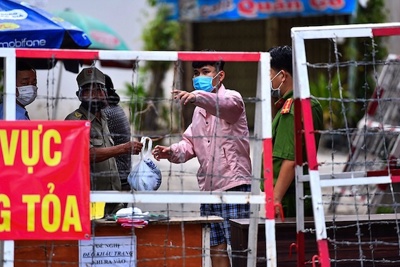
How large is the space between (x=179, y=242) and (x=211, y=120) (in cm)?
101

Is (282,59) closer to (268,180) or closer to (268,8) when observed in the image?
(268,180)

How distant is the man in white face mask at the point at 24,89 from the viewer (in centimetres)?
548

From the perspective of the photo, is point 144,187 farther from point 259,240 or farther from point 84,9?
point 84,9

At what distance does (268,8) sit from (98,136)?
447 inches

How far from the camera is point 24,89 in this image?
5.48 metres

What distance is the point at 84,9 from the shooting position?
19.1 metres

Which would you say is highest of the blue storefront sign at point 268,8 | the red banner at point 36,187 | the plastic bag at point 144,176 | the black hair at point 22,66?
the blue storefront sign at point 268,8

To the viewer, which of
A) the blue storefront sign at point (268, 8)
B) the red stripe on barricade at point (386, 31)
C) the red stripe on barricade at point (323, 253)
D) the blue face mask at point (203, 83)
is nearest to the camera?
the red stripe on barricade at point (323, 253)

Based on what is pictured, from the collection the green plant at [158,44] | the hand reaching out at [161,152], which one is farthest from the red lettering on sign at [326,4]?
the hand reaching out at [161,152]

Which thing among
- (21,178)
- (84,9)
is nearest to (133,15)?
(84,9)

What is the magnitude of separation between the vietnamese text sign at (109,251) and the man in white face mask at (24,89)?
978 mm

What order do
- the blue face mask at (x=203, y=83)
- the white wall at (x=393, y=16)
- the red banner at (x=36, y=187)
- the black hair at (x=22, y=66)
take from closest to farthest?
the red banner at (x=36, y=187) → the blue face mask at (x=203, y=83) → the black hair at (x=22, y=66) → the white wall at (x=393, y=16)

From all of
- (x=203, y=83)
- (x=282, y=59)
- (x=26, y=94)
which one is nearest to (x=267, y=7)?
(x=282, y=59)

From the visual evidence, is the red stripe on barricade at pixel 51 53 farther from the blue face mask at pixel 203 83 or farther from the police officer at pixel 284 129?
the police officer at pixel 284 129
